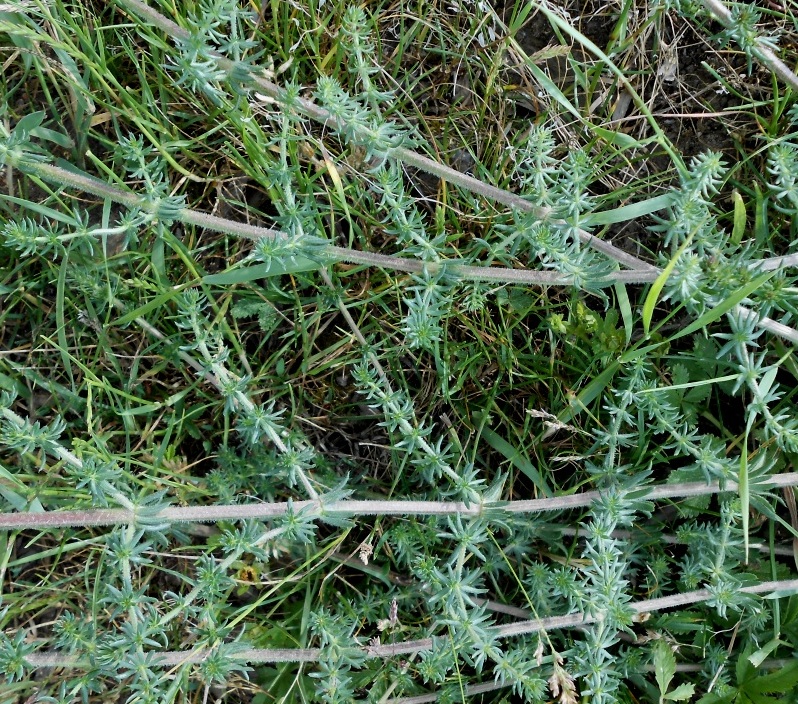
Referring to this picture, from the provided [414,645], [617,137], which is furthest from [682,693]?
[617,137]

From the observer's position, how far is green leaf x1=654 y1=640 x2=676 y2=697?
341 centimetres

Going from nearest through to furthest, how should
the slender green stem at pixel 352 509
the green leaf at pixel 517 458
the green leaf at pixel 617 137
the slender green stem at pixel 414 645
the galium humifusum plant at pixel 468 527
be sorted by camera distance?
the slender green stem at pixel 352 509 < the galium humifusum plant at pixel 468 527 < the slender green stem at pixel 414 645 < the green leaf at pixel 617 137 < the green leaf at pixel 517 458

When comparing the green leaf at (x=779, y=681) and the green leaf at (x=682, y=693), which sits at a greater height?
the green leaf at (x=779, y=681)

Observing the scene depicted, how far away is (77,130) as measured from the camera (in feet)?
12.7

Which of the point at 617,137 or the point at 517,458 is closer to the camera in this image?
the point at 617,137

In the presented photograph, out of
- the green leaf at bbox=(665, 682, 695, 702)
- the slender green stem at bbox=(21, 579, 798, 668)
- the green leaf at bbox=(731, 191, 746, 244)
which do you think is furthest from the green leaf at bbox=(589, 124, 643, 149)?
the green leaf at bbox=(665, 682, 695, 702)

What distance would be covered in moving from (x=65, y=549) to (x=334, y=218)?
211 cm

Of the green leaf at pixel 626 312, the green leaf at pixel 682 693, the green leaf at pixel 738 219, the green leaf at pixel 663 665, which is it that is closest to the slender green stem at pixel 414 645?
the green leaf at pixel 663 665

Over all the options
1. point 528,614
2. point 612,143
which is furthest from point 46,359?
point 612,143

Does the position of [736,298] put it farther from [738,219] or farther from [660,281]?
[738,219]

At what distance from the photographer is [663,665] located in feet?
11.3

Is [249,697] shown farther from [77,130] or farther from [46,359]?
[77,130]

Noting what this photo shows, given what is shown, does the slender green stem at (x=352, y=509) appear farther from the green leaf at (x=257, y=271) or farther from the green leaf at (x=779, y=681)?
the green leaf at (x=257, y=271)

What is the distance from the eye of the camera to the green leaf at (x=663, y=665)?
134 inches
